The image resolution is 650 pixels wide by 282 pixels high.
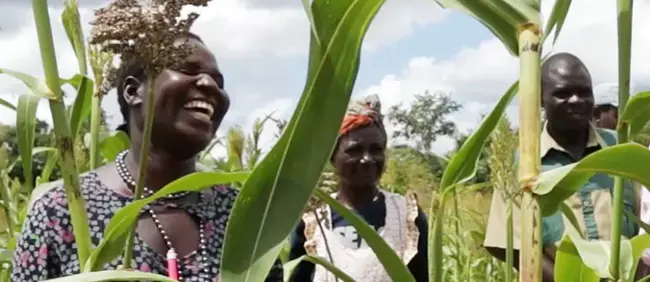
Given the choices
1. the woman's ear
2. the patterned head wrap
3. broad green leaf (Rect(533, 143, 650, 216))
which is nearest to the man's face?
the patterned head wrap

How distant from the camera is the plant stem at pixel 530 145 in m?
0.53

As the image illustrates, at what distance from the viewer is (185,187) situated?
72 centimetres

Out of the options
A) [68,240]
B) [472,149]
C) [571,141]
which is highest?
[571,141]

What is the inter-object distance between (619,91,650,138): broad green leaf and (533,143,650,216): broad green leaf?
0.09m

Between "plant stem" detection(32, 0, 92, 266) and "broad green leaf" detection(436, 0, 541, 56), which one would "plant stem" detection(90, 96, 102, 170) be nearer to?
"plant stem" detection(32, 0, 92, 266)

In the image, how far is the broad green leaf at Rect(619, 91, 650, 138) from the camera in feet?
2.30

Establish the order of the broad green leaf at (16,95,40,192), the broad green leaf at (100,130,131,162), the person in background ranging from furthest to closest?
the person in background < the broad green leaf at (100,130,131,162) < the broad green leaf at (16,95,40,192)

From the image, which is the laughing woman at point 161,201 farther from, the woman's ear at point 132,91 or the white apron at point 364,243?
the white apron at point 364,243

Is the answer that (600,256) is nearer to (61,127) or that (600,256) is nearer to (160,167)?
(61,127)

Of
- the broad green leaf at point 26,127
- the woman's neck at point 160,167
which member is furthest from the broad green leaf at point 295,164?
the woman's neck at point 160,167

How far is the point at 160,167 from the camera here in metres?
1.26

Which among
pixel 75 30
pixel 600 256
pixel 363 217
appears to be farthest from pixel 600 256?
pixel 363 217

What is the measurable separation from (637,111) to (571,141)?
1210 millimetres

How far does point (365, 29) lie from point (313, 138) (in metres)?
0.08
